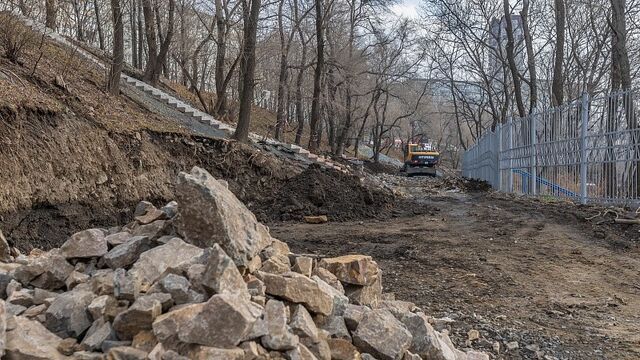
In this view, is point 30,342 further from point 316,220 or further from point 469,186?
point 469,186

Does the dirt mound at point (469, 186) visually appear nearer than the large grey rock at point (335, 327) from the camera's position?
No

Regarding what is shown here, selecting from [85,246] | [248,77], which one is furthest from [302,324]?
[248,77]

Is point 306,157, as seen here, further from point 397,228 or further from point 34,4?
point 34,4

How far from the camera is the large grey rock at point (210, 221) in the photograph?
11.0 feet

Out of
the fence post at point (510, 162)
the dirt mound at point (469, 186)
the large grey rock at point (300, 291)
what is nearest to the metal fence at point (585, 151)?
the fence post at point (510, 162)

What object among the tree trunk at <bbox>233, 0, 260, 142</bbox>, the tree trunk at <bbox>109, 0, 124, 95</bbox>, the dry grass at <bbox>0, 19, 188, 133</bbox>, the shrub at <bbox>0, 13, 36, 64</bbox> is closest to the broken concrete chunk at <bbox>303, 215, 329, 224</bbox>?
the dry grass at <bbox>0, 19, 188, 133</bbox>

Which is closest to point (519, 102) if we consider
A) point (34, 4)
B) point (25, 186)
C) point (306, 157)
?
point (306, 157)

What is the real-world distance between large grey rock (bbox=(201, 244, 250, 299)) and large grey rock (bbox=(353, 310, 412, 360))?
727mm

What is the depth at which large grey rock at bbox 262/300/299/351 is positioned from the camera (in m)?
2.67

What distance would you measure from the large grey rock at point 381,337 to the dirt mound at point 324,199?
8.46 m

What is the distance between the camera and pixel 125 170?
9.81 m

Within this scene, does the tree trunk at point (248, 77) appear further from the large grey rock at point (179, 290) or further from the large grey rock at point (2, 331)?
the large grey rock at point (2, 331)

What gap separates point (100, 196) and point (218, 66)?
561 inches

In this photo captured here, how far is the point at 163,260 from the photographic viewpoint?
10.5 feet
